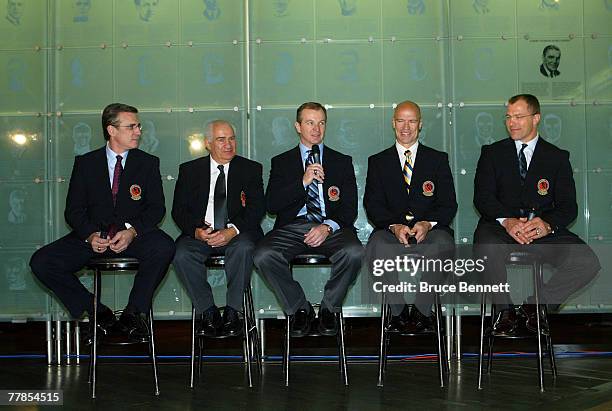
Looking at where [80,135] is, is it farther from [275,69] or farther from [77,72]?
[275,69]

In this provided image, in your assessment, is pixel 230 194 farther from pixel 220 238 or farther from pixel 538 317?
pixel 538 317

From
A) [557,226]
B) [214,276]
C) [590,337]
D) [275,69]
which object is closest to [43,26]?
[275,69]

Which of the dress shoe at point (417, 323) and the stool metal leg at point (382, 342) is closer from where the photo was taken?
the stool metal leg at point (382, 342)

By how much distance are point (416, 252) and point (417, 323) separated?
1.34ft

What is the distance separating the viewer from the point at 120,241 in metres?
4.45

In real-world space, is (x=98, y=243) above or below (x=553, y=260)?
above

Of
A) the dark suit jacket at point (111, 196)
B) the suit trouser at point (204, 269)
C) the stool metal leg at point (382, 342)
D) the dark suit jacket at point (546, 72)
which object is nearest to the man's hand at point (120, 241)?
the dark suit jacket at point (111, 196)

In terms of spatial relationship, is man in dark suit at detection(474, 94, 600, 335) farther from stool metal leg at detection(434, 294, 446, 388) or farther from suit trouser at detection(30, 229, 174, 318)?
suit trouser at detection(30, 229, 174, 318)

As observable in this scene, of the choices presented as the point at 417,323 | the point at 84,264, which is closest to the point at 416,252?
the point at 417,323

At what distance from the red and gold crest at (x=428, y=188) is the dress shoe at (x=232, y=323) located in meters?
1.31

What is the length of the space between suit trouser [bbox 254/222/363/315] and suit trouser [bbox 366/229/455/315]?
0.37 feet

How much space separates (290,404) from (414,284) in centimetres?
106

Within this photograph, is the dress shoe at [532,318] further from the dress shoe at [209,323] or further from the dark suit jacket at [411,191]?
the dress shoe at [209,323]

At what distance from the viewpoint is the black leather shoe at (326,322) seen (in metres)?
4.52
